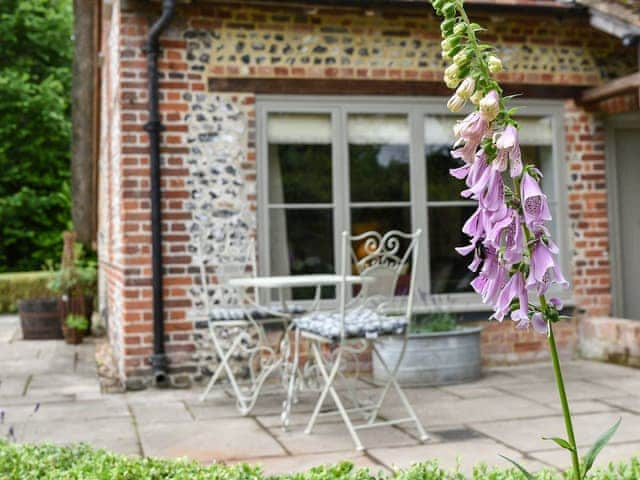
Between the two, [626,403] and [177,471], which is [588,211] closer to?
[626,403]

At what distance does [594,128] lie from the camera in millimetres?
7031

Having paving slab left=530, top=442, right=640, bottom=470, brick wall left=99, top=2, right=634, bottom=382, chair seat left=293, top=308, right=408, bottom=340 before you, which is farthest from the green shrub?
paving slab left=530, top=442, right=640, bottom=470

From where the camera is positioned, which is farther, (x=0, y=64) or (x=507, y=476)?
(x=0, y=64)

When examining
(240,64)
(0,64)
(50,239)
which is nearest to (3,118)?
(0,64)

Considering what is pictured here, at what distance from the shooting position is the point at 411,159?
262 inches

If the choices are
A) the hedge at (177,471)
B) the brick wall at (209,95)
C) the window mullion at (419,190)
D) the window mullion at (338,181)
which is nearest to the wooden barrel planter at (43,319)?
the brick wall at (209,95)

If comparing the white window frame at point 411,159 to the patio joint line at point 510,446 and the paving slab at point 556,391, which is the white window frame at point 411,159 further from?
the patio joint line at point 510,446

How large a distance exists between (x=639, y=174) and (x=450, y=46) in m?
6.22

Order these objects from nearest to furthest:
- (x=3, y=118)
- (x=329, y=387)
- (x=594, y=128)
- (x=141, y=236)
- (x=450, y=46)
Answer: (x=450, y=46) < (x=329, y=387) < (x=141, y=236) < (x=594, y=128) < (x=3, y=118)

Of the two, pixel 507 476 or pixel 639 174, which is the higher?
pixel 639 174

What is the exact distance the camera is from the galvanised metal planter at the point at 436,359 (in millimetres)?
Answer: 5949

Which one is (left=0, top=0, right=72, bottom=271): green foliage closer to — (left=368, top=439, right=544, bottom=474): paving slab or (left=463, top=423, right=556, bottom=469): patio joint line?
(left=463, top=423, right=556, bottom=469): patio joint line

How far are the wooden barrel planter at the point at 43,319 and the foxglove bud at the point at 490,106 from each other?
8924 millimetres

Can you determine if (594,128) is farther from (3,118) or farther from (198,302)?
(3,118)
